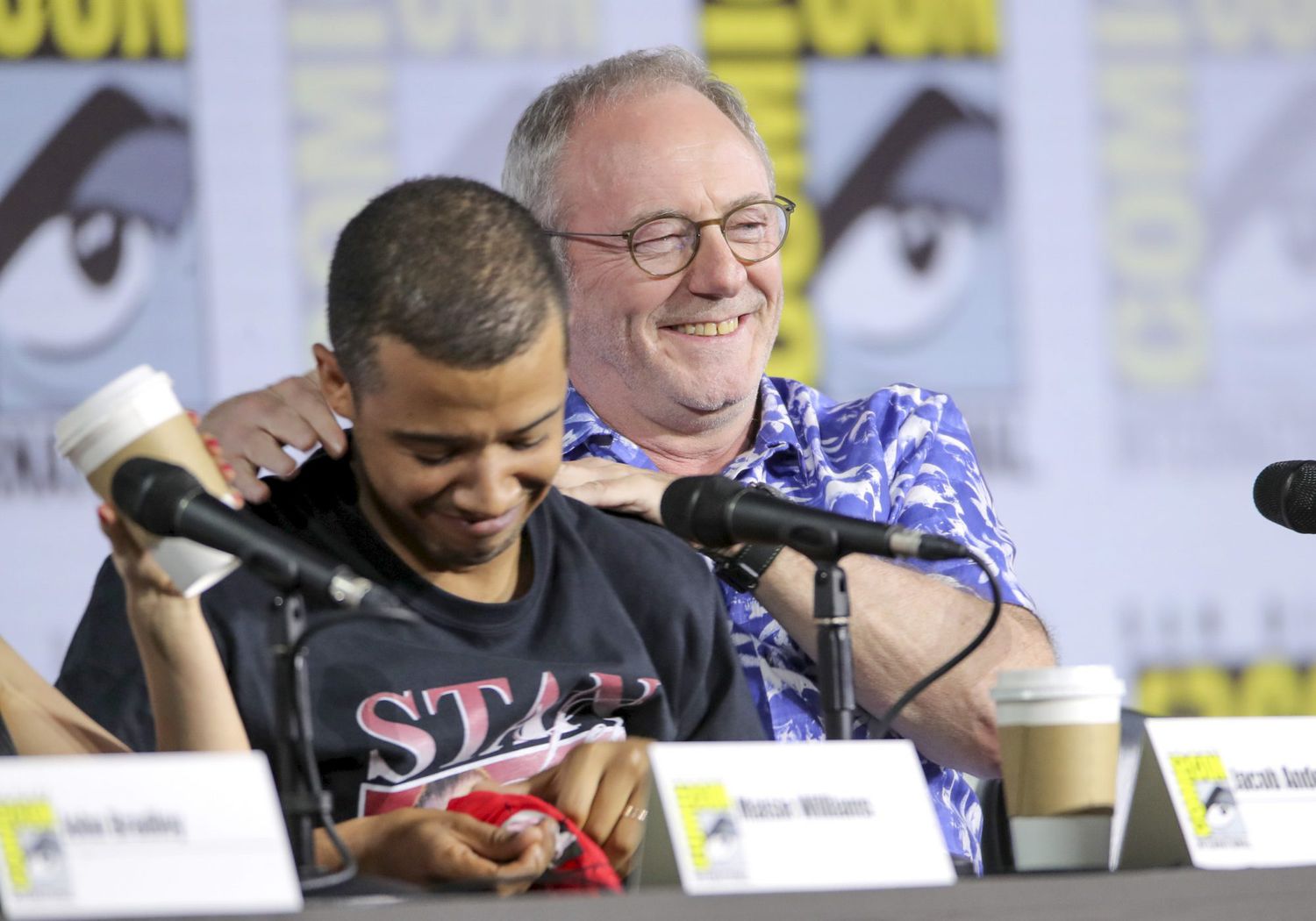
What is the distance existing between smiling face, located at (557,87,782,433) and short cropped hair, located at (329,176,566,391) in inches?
29.4

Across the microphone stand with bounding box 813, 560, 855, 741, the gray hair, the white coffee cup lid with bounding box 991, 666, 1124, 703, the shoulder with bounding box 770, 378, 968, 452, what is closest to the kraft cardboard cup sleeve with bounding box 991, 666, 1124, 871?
the white coffee cup lid with bounding box 991, 666, 1124, 703

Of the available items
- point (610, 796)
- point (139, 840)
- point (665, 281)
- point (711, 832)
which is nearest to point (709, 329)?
point (665, 281)

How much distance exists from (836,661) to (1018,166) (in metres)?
2.34

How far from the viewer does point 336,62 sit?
3283mm

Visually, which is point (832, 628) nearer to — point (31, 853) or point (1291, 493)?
point (1291, 493)

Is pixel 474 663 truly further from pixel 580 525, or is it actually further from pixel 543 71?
pixel 543 71

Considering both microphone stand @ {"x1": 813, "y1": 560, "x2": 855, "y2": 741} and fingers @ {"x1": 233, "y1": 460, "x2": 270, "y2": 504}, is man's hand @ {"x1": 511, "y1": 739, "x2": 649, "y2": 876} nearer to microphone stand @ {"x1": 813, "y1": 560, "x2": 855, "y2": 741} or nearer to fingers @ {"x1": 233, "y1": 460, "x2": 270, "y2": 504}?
microphone stand @ {"x1": 813, "y1": 560, "x2": 855, "y2": 741}

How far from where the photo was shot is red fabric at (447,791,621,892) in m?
1.35

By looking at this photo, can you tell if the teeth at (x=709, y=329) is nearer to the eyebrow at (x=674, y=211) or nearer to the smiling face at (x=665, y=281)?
the smiling face at (x=665, y=281)

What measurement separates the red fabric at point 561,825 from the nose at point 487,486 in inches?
10.2

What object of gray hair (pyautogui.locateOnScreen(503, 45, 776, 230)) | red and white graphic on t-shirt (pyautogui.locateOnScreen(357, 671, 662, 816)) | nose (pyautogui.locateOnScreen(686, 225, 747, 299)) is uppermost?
gray hair (pyautogui.locateOnScreen(503, 45, 776, 230))

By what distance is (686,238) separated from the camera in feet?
7.94

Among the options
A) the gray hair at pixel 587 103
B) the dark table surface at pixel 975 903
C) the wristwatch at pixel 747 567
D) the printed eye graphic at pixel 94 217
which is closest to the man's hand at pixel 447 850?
the dark table surface at pixel 975 903

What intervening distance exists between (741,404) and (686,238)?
0.24m
